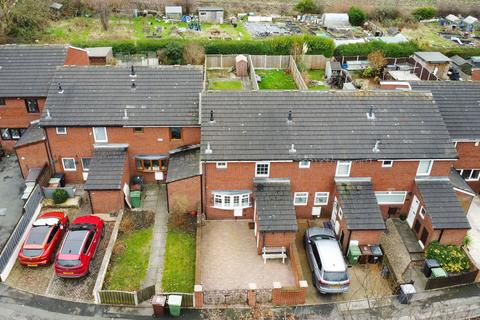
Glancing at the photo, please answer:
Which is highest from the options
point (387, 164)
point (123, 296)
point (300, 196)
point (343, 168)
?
Result: point (387, 164)

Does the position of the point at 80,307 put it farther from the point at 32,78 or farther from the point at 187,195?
the point at 32,78

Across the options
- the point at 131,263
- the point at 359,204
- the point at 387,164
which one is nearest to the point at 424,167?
the point at 387,164

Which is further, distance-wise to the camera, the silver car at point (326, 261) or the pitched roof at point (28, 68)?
the pitched roof at point (28, 68)

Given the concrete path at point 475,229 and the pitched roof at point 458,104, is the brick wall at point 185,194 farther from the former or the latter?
the pitched roof at point 458,104

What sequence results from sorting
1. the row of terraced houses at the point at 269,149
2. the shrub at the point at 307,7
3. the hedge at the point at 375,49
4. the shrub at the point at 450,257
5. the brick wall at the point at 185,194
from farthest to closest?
1. the shrub at the point at 307,7
2. the hedge at the point at 375,49
3. the brick wall at the point at 185,194
4. the row of terraced houses at the point at 269,149
5. the shrub at the point at 450,257

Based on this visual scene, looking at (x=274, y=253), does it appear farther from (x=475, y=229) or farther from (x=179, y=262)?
(x=475, y=229)

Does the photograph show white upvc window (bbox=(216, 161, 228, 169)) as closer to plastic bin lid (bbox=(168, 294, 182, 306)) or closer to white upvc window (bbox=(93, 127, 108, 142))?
plastic bin lid (bbox=(168, 294, 182, 306))

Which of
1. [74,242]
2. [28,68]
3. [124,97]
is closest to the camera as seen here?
[74,242]

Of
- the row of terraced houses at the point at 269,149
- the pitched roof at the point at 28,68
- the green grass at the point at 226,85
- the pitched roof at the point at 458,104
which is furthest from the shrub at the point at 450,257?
the green grass at the point at 226,85
